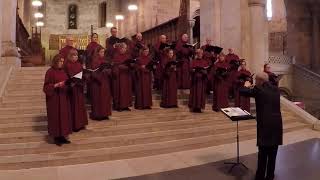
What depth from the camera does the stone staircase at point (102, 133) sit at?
6680 mm

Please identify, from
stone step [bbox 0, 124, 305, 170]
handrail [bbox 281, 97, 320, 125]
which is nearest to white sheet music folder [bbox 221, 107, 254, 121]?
stone step [bbox 0, 124, 305, 170]

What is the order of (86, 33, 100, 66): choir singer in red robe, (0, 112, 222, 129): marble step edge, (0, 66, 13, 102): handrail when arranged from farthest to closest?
(86, 33, 100, 66): choir singer in red robe
(0, 66, 13, 102): handrail
(0, 112, 222, 129): marble step edge

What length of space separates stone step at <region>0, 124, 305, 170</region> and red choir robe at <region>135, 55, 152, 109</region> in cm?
177

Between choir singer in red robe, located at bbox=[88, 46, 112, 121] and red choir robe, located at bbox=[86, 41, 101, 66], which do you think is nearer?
choir singer in red robe, located at bbox=[88, 46, 112, 121]

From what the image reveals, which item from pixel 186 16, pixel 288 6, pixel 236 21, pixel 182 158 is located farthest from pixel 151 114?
pixel 288 6

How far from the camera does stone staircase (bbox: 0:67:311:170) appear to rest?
6680 mm

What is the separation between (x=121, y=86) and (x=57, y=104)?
2.44m

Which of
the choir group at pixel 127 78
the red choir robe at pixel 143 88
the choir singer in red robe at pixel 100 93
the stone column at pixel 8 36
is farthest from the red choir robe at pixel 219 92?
the stone column at pixel 8 36

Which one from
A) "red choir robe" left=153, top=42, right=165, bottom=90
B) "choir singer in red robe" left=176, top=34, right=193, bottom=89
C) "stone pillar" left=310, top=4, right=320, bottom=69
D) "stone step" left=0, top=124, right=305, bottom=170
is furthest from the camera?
"stone pillar" left=310, top=4, right=320, bottom=69

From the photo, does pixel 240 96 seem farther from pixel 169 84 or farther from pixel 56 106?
pixel 56 106

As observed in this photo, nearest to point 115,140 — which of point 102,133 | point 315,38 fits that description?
point 102,133

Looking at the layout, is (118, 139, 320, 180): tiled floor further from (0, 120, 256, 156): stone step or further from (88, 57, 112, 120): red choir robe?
(88, 57, 112, 120): red choir robe

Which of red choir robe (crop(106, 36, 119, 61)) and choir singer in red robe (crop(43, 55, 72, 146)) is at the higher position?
red choir robe (crop(106, 36, 119, 61))

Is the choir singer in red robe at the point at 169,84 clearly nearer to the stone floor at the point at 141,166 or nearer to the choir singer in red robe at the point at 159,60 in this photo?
the choir singer in red robe at the point at 159,60
